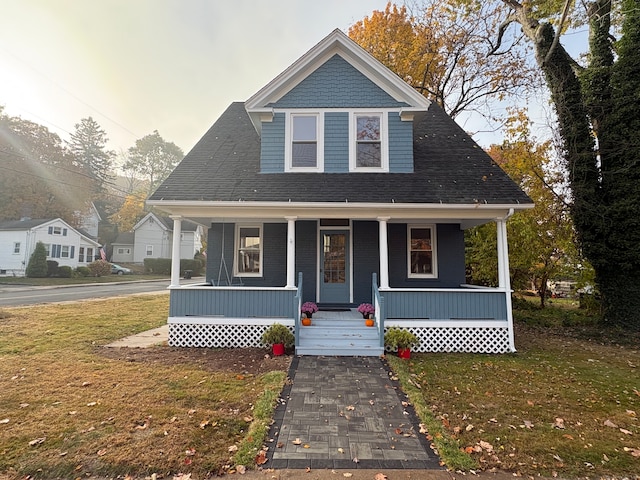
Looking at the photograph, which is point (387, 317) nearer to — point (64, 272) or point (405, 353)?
point (405, 353)

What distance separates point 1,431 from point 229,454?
2.88 metres

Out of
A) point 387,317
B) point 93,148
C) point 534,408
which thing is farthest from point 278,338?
point 93,148

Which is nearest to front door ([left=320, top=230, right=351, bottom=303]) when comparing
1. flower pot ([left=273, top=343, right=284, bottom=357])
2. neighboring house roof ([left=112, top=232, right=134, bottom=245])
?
flower pot ([left=273, top=343, right=284, bottom=357])

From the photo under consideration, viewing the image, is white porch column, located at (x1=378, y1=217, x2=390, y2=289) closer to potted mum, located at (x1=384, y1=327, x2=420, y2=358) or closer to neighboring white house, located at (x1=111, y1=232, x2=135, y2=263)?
potted mum, located at (x1=384, y1=327, x2=420, y2=358)

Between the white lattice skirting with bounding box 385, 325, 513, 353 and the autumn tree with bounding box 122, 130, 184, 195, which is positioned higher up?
the autumn tree with bounding box 122, 130, 184, 195

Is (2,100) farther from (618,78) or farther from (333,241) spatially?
(618,78)

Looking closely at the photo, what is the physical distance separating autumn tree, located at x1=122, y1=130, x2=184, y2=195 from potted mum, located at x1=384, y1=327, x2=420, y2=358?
5021 cm

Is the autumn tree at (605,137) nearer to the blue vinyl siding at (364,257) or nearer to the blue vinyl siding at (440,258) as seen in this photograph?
the blue vinyl siding at (440,258)

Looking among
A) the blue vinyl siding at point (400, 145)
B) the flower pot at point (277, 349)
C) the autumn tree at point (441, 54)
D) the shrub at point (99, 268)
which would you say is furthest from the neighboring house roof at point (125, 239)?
the blue vinyl siding at point (400, 145)

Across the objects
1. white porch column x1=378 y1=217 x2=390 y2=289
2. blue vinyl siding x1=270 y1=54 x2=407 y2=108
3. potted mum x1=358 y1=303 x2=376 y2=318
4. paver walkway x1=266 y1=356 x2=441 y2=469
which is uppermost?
blue vinyl siding x1=270 y1=54 x2=407 y2=108

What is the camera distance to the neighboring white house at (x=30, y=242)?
2906 centimetres

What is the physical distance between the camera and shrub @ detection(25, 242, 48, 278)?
27.4 meters

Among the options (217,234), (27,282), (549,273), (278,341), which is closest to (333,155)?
(217,234)

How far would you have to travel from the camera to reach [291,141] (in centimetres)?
905
